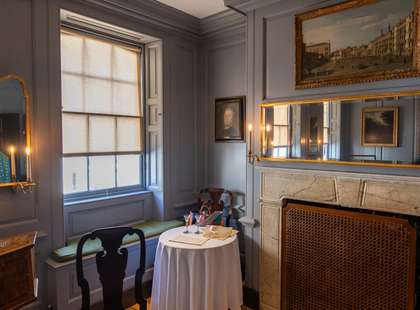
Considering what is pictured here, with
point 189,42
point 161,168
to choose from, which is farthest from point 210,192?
point 189,42

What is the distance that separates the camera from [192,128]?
3982mm

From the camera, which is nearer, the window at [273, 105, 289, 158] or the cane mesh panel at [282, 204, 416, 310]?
the cane mesh panel at [282, 204, 416, 310]

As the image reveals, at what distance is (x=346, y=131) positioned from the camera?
2398mm

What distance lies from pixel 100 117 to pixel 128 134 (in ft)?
1.31

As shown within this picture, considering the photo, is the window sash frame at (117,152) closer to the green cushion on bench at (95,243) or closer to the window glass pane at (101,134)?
the window glass pane at (101,134)

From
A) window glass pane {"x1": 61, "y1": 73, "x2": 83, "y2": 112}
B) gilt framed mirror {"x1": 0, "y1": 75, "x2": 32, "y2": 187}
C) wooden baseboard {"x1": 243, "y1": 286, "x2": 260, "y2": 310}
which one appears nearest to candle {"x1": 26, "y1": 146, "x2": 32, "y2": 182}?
gilt framed mirror {"x1": 0, "y1": 75, "x2": 32, "y2": 187}

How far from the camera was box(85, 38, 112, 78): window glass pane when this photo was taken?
10.4 ft

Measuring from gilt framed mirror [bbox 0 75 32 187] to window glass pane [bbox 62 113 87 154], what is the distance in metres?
0.53

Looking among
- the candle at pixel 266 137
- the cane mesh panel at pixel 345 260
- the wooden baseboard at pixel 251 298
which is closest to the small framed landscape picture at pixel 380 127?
the cane mesh panel at pixel 345 260

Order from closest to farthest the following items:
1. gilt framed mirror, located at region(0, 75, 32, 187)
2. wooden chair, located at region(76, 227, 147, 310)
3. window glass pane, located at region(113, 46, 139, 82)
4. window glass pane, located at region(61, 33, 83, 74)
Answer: wooden chair, located at region(76, 227, 147, 310) → gilt framed mirror, located at region(0, 75, 32, 187) → window glass pane, located at region(61, 33, 83, 74) → window glass pane, located at region(113, 46, 139, 82)

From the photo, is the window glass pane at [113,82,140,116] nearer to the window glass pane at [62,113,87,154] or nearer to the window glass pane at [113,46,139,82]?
the window glass pane at [113,46,139,82]

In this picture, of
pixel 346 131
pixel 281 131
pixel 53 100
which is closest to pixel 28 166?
pixel 53 100

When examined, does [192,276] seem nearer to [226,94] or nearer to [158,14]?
[226,94]

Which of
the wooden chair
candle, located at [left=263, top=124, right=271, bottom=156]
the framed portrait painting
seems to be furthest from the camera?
the framed portrait painting
